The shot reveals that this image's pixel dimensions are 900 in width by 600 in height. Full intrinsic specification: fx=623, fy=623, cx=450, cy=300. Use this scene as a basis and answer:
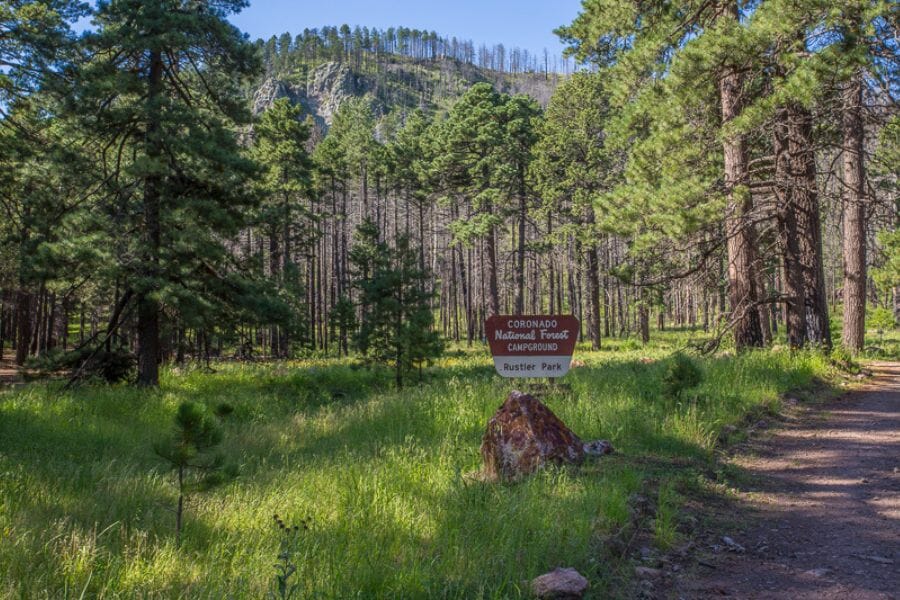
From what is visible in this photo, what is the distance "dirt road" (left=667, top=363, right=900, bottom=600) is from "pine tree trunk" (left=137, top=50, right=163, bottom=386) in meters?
11.3

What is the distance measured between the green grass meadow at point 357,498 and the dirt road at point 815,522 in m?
0.52

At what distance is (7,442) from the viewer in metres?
7.61

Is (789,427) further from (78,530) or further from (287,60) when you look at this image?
(287,60)

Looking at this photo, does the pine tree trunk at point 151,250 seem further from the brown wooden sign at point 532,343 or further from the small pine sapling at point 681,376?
the small pine sapling at point 681,376

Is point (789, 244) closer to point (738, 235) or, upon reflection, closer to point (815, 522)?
point (738, 235)

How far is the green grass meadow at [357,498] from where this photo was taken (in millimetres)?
3389

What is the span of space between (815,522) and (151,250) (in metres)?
12.1

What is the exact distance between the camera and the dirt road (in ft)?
12.9

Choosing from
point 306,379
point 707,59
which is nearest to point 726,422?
point 707,59

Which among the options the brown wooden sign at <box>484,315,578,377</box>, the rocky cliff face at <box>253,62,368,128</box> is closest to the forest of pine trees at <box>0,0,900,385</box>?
the brown wooden sign at <box>484,315,578,377</box>

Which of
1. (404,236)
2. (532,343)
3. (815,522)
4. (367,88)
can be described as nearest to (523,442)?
(532,343)

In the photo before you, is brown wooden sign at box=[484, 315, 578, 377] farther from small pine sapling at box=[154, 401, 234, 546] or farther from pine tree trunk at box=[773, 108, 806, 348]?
pine tree trunk at box=[773, 108, 806, 348]

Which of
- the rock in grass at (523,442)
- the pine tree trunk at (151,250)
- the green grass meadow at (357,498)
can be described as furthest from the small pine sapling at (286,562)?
the pine tree trunk at (151,250)

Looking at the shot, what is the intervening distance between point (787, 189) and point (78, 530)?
13.9 m
